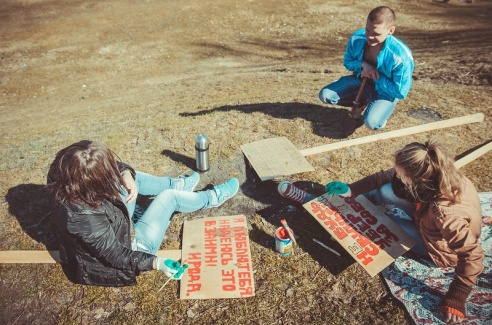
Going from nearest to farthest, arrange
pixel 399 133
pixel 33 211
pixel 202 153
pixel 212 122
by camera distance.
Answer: pixel 33 211, pixel 202 153, pixel 399 133, pixel 212 122

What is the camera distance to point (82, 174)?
2445 mm

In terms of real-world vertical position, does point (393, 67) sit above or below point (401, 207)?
above

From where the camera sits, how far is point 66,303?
9.73 ft

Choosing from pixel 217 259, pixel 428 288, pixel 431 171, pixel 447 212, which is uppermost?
pixel 431 171

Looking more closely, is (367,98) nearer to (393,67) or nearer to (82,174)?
(393,67)

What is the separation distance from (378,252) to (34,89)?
11367mm

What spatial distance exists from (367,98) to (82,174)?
4.26 meters

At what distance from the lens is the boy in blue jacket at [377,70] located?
4.62 metres

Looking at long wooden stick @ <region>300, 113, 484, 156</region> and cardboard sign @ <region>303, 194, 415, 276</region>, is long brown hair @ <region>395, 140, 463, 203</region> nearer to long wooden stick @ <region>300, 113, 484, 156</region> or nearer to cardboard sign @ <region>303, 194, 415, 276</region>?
cardboard sign @ <region>303, 194, 415, 276</region>

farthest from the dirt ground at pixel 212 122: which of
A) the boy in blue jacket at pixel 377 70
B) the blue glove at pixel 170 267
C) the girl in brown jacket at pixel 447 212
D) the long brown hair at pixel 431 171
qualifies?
the long brown hair at pixel 431 171

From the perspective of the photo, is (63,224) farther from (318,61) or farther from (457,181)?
(318,61)

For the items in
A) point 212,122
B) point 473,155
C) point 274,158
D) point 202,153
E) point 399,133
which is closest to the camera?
point 202,153

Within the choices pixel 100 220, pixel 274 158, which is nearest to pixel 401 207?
pixel 274 158

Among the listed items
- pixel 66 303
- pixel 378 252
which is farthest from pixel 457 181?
pixel 66 303
